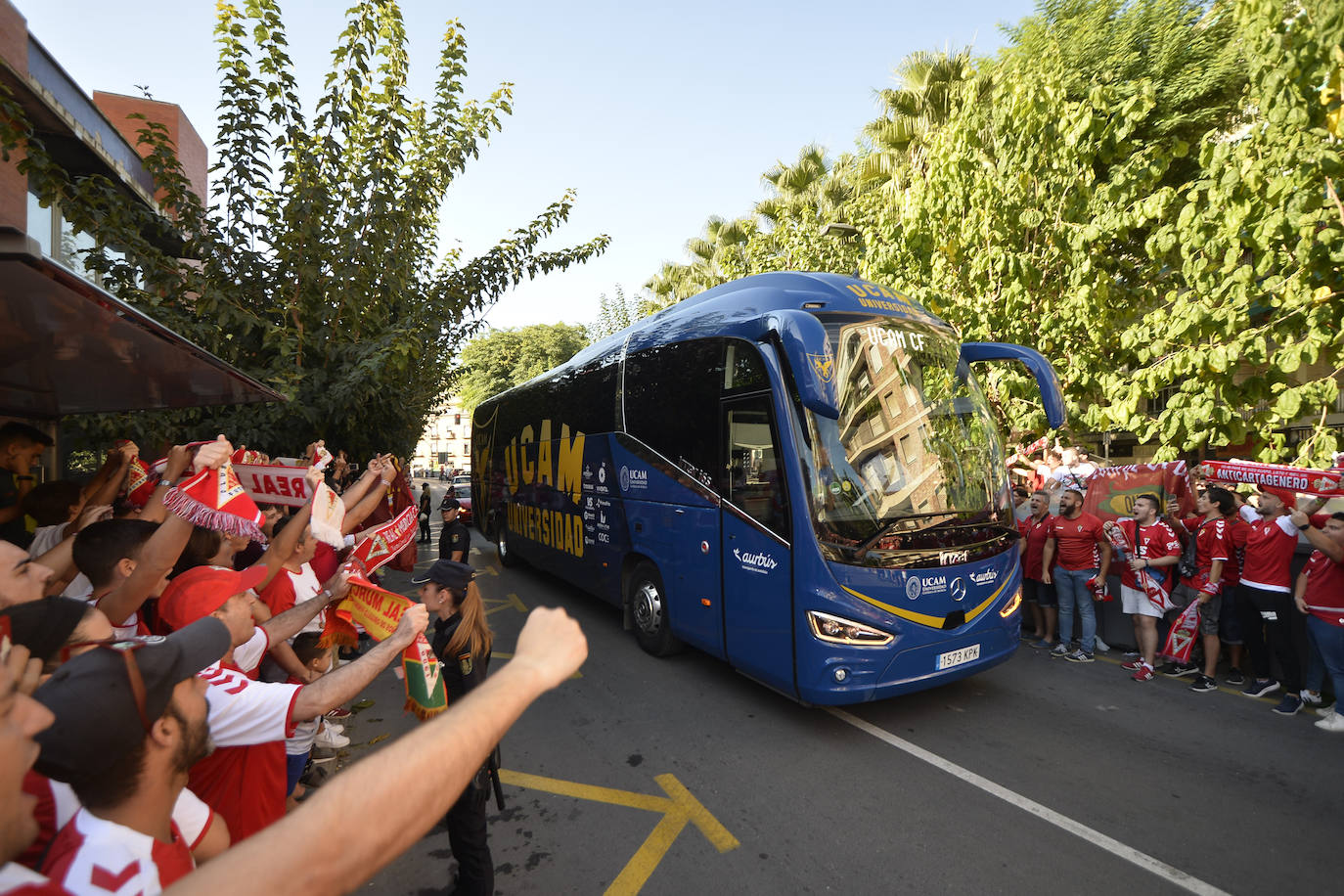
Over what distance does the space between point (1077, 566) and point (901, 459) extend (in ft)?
11.7

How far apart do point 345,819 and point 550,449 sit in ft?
29.3

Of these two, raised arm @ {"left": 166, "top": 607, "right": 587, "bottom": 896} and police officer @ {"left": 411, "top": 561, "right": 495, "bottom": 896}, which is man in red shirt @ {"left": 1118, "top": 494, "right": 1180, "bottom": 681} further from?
raised arm @ {"left": 166, "top": 607, "right": 587, "bottom": 896}

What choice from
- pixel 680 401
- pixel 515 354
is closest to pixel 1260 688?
pixel 680 401

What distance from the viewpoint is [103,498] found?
4.46 meters

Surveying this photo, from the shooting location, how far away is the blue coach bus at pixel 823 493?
4.75m

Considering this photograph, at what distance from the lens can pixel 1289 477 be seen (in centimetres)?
550

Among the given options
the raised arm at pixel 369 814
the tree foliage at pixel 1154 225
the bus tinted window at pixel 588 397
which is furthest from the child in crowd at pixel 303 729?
the tree foliage at pixel 1154 225

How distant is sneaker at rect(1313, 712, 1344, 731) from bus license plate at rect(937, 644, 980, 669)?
2763mm

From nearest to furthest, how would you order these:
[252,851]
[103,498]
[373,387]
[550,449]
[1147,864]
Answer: [252,851] < [1147,864] < [103,498] < [373,387] < [550,449]

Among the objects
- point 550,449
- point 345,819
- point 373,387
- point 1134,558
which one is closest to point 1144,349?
point 1134,558

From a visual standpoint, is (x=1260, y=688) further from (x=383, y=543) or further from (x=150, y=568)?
(x=150, y=568)

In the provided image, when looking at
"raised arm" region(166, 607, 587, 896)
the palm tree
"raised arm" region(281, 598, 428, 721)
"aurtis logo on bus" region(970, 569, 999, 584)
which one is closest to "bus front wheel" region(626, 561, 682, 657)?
"aurtis logo on bus" region(970, 569, 999, 584)

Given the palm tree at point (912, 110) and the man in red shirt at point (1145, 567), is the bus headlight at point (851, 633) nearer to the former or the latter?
the man in red shirt at point (1145, 567)

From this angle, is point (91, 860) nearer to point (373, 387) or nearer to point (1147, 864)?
point (1147, 864)
